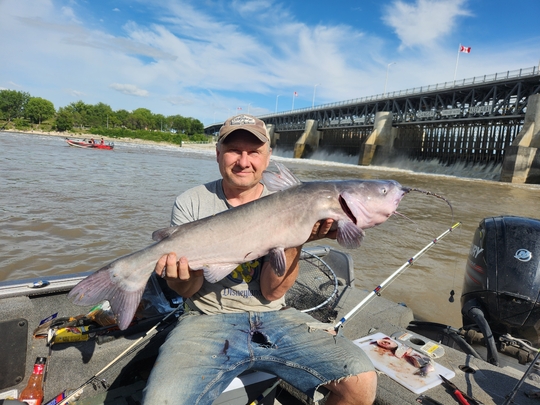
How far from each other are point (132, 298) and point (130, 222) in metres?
7.23

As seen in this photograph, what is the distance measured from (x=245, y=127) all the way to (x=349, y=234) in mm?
1111

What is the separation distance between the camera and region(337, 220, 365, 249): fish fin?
6.98ft

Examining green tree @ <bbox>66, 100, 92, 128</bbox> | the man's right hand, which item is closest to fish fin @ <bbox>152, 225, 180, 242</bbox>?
the man's right hand

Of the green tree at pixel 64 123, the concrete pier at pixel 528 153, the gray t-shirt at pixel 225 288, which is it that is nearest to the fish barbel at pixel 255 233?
the gray t-shirt at pixel 225 288

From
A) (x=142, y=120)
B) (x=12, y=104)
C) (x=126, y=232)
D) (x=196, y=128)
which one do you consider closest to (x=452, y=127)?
(x=126, y=232)

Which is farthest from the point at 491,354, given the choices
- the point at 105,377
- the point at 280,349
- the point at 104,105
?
the point at 104,105

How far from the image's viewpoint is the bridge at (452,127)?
2589cm

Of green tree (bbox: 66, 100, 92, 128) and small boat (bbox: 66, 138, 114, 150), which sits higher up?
green tree (bbox: 66, 100, 92, 128)

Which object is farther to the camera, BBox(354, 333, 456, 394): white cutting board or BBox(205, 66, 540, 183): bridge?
BBox(205, 66, 540, 183): bridge

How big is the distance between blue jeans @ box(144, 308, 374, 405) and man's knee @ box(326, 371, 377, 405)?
0.05 metres

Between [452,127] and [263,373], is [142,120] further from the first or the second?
[263,373]

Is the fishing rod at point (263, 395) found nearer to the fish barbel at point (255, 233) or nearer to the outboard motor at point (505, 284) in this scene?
the fish barbel at point (255, 233)

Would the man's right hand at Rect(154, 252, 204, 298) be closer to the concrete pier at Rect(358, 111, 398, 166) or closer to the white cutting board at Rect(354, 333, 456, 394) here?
the white cutting board at Rect(354, 333, 456, 394)

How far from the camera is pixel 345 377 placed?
2.05 meters
